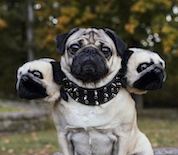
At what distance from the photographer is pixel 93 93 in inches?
99.0

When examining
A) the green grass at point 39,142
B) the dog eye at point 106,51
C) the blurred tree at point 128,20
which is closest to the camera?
the dog eye at point 106,51

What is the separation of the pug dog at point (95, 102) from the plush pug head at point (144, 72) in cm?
8

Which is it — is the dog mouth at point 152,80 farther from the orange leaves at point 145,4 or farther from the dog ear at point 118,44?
the orange leaves at point 145,4

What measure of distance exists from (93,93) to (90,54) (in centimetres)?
35

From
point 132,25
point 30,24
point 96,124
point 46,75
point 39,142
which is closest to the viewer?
point 96,124

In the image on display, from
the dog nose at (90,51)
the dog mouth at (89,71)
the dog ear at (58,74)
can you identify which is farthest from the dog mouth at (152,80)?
the dog ear at (58,74)

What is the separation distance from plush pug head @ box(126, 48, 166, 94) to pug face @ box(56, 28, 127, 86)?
0.41 feet

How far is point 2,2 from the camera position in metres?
17.0

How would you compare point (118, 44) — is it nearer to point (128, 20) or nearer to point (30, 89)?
point (30, 89)

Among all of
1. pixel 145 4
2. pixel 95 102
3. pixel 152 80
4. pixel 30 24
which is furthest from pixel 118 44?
pixel 30 24

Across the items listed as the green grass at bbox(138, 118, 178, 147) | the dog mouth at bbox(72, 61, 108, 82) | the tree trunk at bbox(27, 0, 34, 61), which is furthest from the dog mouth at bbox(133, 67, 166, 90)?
the tree trunk at bbox(27, 0, 34, 61)

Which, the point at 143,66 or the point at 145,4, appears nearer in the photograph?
the point at 143,66

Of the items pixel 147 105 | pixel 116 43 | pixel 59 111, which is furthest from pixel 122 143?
pixel 147 105

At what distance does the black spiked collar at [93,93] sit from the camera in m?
2.51
